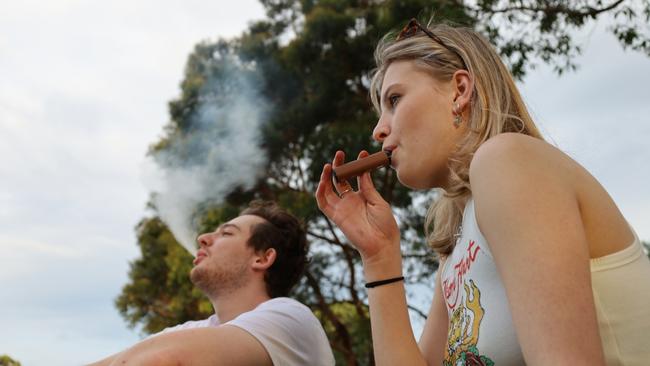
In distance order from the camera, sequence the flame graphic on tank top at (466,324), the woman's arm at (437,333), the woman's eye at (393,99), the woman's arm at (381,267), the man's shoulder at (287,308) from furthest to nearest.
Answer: the man's shoulder at (287,308) → the woman's arm at (437,333) → the woman's arm at (381,267) → the woman's eye at (393,99) → the flame graphic on tank top at (466,324)

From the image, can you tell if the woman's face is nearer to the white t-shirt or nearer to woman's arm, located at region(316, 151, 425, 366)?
woman's arm, located at region(316, 151, 425, 366)

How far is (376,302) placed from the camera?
2174 mm

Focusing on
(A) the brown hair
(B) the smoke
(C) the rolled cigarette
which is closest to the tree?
(B) the smoke

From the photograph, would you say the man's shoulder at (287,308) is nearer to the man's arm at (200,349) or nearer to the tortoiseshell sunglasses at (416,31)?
the man's arm at (200,349)

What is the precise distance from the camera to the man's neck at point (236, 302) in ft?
12.6

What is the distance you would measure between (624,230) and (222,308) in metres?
2.72

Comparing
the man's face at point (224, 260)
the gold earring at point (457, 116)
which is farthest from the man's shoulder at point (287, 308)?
the gold earring at point (457, 116)

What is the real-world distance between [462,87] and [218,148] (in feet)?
31.5

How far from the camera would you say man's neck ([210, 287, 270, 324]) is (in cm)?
385

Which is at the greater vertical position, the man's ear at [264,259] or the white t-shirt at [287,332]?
the man's ear at [264,259]

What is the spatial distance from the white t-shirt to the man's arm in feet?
0.19

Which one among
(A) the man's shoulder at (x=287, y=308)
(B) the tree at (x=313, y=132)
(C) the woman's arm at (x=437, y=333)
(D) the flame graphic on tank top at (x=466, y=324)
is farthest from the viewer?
(B) the tree at (x=313, y=132)

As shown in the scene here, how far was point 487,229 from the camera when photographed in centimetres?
147

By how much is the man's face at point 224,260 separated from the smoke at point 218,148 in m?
6.70
